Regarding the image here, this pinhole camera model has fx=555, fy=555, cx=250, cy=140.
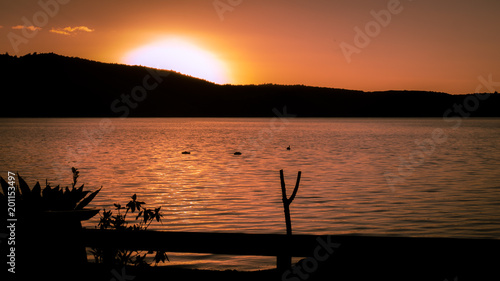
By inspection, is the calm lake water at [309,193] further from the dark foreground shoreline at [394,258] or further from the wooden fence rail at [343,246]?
the dark foreground shoreline at [394,258]

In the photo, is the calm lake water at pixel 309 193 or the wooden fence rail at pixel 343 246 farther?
the calm lake water at pixel 309 193

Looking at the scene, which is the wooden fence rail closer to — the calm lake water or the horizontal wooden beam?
the horizontal wooden beam

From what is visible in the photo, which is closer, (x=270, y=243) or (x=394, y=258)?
(x=394, y=258)

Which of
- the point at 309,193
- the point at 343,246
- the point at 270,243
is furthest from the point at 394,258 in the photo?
the point at 309,193

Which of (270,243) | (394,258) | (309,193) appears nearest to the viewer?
(394,258)

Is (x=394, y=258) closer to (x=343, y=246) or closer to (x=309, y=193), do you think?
(x=343, y=246)

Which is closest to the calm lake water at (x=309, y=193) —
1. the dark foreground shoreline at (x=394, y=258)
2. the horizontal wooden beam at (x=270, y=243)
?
the horizontal wooden beam at (x=270, y=243)

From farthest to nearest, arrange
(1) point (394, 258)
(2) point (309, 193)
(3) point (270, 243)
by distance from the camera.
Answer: (2) point (309, 193) → (3) point (270, 243) → (1) point (394, 258)

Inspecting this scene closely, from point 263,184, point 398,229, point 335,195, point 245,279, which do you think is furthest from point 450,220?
point 245,279

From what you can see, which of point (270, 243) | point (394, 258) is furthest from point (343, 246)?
point (270, 243)

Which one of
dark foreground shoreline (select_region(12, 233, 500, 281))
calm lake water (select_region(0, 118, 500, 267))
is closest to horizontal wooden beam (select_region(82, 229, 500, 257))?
dark foreground shoreline (select_region(12, 233, 500, 281))

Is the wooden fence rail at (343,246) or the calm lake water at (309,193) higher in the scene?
the wooden fence rail at (343,246)

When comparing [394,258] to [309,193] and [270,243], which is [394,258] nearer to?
[270,243]

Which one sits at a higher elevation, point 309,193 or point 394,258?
point 394,258
